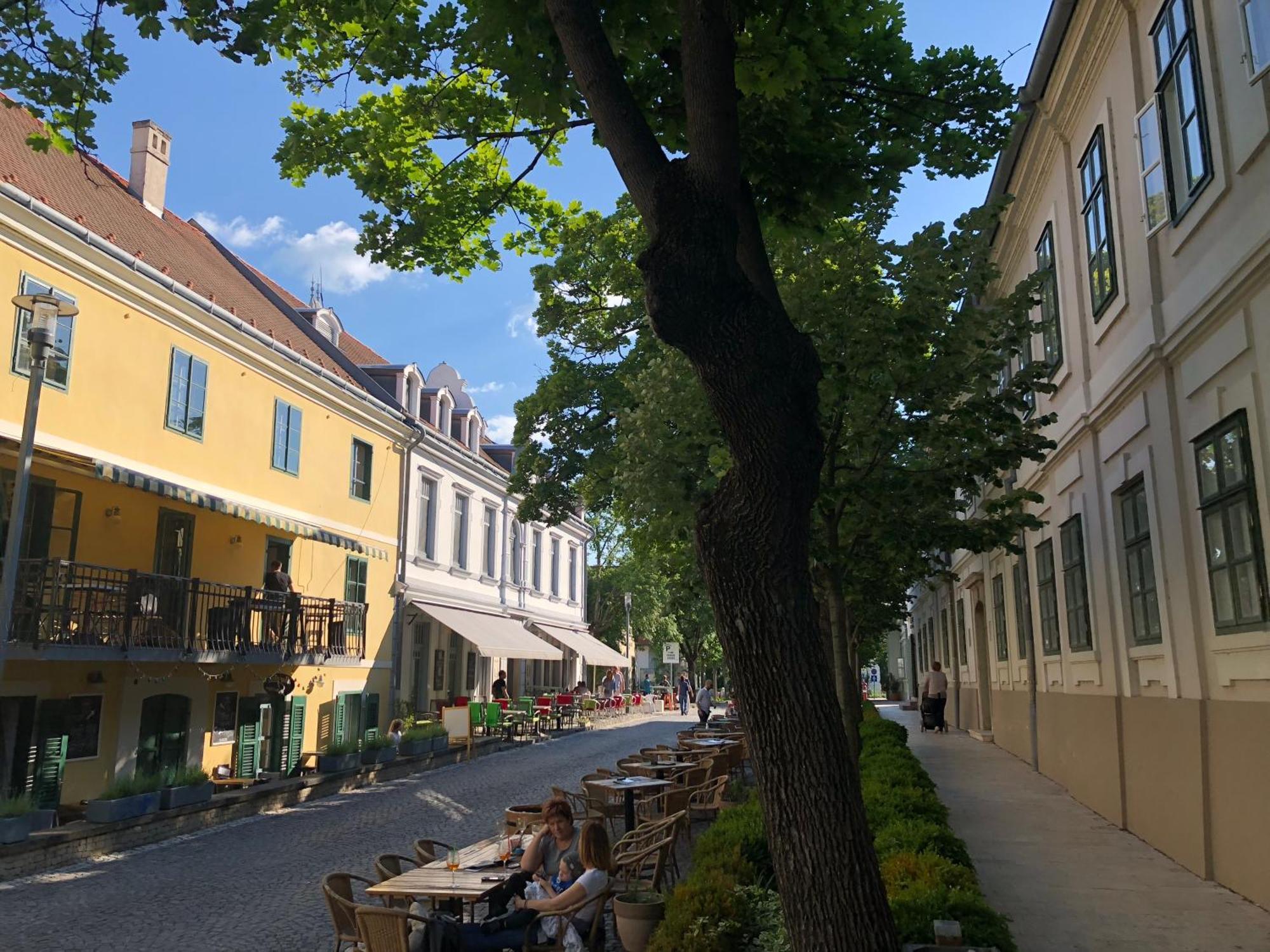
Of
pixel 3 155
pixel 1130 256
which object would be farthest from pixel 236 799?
pixel 1130 256

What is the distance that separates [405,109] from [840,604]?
7160mm

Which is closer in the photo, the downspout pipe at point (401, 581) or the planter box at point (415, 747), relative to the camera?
the planter box at point (415, 747)

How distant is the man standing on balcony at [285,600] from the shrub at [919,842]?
13.0 metres

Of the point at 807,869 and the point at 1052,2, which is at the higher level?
the point at 1052,2

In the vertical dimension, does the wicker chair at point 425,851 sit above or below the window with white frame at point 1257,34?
below

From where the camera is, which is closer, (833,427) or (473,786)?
(833,427)

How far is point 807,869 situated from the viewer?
167 inches

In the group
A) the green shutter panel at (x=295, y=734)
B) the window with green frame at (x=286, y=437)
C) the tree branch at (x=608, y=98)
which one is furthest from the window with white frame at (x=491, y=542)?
the tree branch at (x=608, y=98)

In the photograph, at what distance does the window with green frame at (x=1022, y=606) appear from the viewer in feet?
53.4

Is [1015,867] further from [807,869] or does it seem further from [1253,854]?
[807,869]

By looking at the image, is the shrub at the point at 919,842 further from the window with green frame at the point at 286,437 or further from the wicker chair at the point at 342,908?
the window with green frame at the point at 286,437

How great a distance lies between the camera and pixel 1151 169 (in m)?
8.91

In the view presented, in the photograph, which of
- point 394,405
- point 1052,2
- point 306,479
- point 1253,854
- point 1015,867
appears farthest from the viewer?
point 394,405

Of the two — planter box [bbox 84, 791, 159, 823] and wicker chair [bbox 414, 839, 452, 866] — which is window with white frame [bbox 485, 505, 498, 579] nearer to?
planter box [bbox 84, 791, 159, 823]
